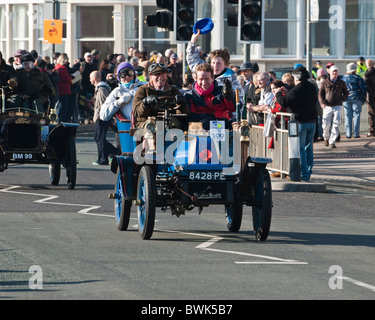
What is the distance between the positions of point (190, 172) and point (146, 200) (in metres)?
0.60

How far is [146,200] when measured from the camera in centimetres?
1154

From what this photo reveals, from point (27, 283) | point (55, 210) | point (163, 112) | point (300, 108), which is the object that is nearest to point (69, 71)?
point (300, 108)

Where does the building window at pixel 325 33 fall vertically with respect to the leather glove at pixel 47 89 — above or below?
above

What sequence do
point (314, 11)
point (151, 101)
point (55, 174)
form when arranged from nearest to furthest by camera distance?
point (151, 101) → point (55, 174) → point (314, 11)

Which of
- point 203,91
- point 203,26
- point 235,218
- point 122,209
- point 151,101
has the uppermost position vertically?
point 203,26

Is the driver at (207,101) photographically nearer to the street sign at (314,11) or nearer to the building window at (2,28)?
the street sign at (314,11)

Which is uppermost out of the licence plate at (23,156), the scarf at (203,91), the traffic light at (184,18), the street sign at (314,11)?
the street sign at (314,11)

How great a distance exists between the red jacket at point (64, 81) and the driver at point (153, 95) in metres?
16.7

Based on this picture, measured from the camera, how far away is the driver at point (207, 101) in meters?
12.6

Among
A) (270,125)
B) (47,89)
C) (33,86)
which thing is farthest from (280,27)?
(33,86)

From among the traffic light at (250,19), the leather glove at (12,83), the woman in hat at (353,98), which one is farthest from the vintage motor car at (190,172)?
the woman in hat at (353,98)

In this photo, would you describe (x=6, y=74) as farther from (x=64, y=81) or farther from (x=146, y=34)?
(x=146, y=34)

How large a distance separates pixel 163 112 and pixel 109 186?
5.61 meters

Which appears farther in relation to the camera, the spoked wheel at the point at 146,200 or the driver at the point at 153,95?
the driver at the point at 153,95
